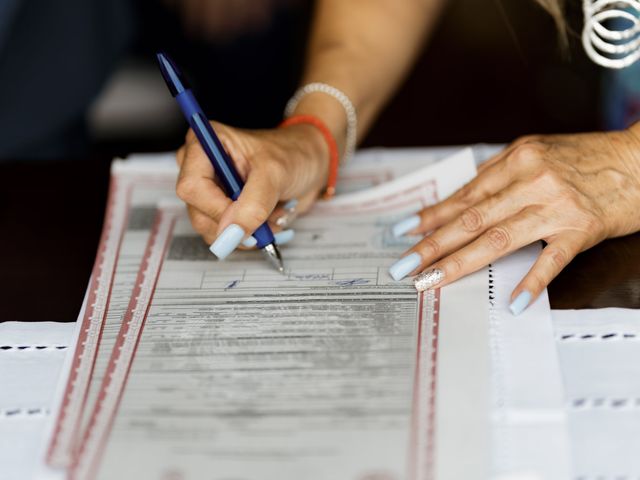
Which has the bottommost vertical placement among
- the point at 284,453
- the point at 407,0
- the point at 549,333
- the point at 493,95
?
the point at 284,453

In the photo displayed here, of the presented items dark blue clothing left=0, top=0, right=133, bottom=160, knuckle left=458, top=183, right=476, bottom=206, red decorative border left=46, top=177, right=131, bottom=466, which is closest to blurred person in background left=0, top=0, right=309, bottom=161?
dark blue clothing left=0, top=0, right=133, bottom=160

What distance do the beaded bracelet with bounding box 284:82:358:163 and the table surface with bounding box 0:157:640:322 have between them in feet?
0.95

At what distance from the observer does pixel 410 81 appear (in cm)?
265

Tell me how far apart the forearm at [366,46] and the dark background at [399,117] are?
148mm

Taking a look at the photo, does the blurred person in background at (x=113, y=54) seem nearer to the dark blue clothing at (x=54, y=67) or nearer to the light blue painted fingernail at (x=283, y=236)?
the dark blue clothing at (x=54, y=67)

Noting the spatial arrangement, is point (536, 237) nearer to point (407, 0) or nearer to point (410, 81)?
point (407, 0)

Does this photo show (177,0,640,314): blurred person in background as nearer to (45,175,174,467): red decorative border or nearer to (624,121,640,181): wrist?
(624,121,640,181): wrist

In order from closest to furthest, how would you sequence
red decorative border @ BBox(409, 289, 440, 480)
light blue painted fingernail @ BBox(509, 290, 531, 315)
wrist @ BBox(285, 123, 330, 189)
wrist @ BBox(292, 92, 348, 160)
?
red decorative border @ BBox(409, 289, 440, 480)
light blue painted fingernail @ BBox(509, 290, 531, 315)
wrist @ BBox(285, 123, 330, 189)
wrist @ BBox(292, 92, 348, 160)

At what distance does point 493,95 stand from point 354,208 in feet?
5.60

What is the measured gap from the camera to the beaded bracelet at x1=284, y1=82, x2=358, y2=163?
117cm

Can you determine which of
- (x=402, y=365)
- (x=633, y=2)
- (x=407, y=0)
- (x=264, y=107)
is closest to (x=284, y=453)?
(x=402, y=365)

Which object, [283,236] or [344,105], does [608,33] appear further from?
[283,236]

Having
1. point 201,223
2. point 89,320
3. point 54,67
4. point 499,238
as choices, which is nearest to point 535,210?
point 499,238

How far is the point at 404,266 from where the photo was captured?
2.86 feet
